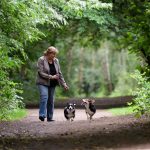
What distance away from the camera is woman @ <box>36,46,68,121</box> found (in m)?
15.0

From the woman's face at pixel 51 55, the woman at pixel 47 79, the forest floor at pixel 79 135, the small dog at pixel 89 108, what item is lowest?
the forest floor at pixel 79 135

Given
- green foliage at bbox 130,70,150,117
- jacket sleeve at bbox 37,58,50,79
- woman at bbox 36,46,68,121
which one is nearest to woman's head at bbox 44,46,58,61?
woman at bbox 36,46,68,121

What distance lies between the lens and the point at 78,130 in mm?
12609

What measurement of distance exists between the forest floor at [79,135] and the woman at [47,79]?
0.83m

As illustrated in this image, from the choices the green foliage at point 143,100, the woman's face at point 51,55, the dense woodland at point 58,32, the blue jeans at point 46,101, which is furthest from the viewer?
the woman's face at point 51,55

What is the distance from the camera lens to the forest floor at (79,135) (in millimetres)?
10289

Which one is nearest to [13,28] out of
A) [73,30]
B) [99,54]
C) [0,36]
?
[0,36]

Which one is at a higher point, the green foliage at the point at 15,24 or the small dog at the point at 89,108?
the green foliage at the point at 15,24

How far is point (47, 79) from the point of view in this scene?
15086 mm

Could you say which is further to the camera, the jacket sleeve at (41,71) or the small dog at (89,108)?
the small dog at (89,108)

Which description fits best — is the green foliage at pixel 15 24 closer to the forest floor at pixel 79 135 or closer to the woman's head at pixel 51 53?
the forest floor at pixel 79 135

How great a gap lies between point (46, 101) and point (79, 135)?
11.5 feet

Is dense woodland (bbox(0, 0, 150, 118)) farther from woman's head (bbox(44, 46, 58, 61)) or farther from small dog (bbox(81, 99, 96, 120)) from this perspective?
small dog (bbox(81, 99, 96, 120))

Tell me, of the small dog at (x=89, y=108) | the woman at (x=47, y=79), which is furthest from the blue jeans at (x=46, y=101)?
the small dog at (x=89, y=108)
